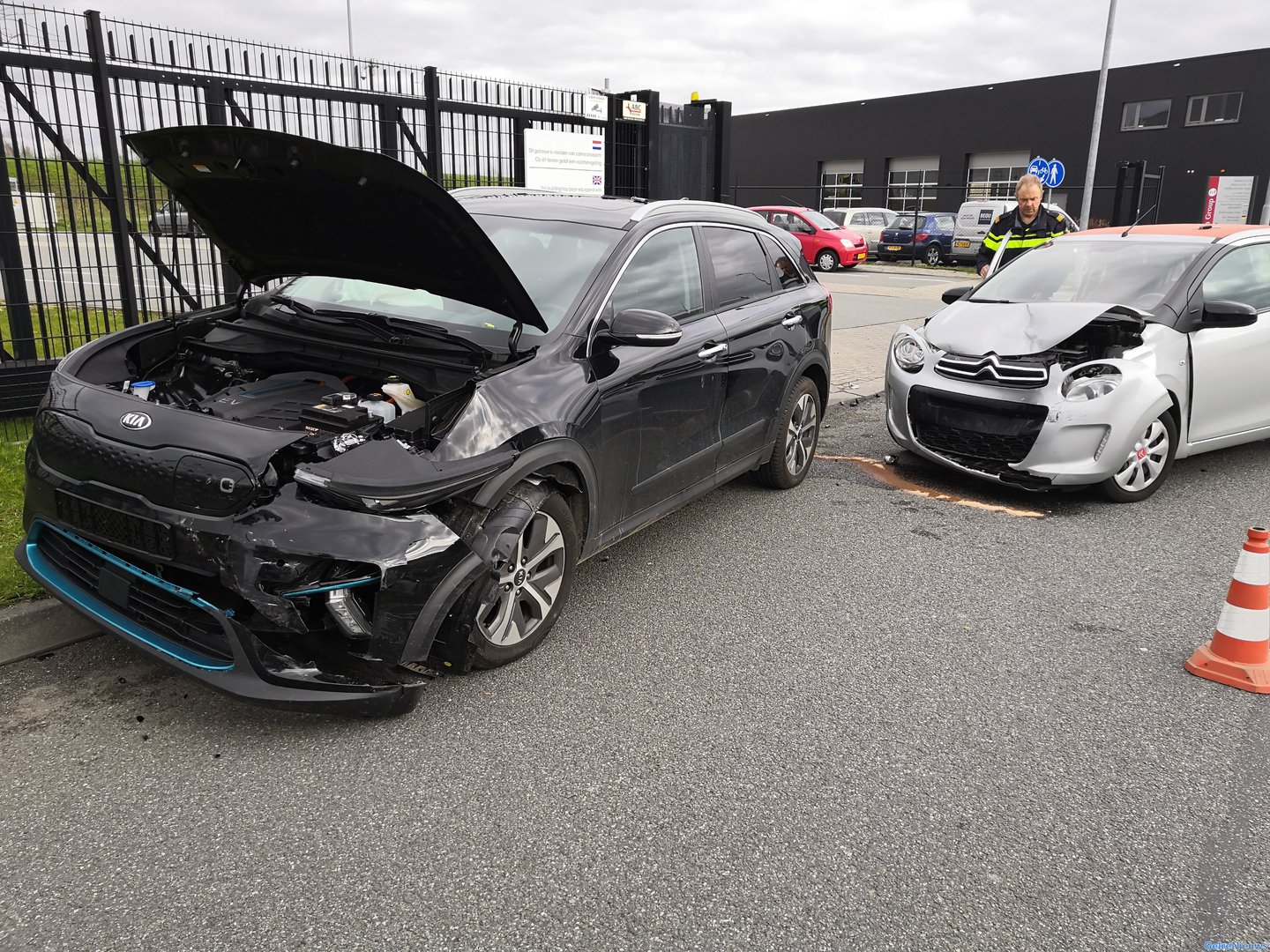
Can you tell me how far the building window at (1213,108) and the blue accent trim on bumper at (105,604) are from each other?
128 ft

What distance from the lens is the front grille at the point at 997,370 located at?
18.6 feet

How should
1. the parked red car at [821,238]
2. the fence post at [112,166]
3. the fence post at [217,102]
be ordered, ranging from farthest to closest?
1. the parked red car at [821,238]
2. the fence post at [217,102]
3. the fence post at [112,166]

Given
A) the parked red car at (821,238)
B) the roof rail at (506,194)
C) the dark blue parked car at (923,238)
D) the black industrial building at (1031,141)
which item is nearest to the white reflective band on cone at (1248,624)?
the roof rail at (506,194)

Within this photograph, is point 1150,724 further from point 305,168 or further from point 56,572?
point 56,572

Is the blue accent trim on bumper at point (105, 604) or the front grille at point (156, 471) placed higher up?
the front grille at point (156, 471)

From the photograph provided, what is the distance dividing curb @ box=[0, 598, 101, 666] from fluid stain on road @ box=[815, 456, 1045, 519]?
4.76 m

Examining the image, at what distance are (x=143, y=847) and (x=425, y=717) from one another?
955mm

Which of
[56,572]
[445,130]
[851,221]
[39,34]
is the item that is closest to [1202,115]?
[851,221]

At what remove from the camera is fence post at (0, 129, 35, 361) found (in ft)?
21.2

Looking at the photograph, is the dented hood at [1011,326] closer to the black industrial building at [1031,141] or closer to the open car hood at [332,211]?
the open car hood at [332,211]

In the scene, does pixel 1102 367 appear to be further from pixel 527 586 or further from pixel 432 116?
pixel 432 116

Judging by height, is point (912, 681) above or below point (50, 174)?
below

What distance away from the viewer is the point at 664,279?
4512mm

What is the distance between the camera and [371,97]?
846 cm
